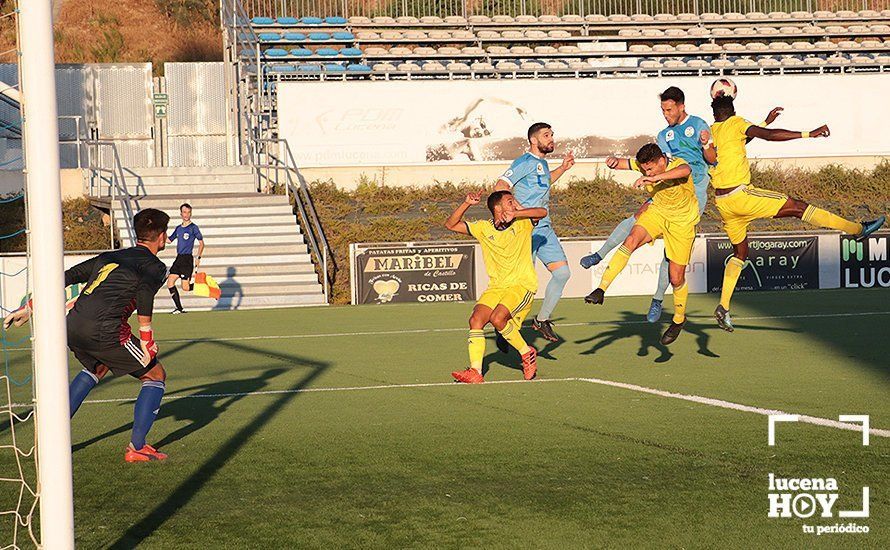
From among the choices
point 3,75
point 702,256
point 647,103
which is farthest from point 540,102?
point 3,75

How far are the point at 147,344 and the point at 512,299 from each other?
3.68 meters

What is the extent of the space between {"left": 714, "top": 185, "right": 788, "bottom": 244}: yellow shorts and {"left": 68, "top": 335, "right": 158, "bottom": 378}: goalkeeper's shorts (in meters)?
6.27

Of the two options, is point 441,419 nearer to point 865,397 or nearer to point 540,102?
point 865,397

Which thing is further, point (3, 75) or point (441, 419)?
point (3, 75)

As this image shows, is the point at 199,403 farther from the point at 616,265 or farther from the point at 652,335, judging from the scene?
the point at 652,335

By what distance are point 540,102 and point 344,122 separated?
5497mm

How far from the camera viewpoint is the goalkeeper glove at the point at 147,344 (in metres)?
7.00

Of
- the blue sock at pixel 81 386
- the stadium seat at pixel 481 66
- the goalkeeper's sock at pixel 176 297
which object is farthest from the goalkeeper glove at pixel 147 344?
the stadium seat at pixel 481 66

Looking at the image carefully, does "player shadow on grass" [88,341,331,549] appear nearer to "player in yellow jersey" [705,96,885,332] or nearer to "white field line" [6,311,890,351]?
"white field line" [6,311,890,351]

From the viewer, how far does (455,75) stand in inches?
1372

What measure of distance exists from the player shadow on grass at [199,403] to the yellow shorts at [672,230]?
3910 mm

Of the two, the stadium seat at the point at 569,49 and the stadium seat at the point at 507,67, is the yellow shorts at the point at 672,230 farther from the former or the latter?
the stadium seat at the point at 569,49

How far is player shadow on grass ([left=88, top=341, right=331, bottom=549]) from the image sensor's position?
5296 mm

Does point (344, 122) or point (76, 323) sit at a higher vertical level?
point (344, 122)
